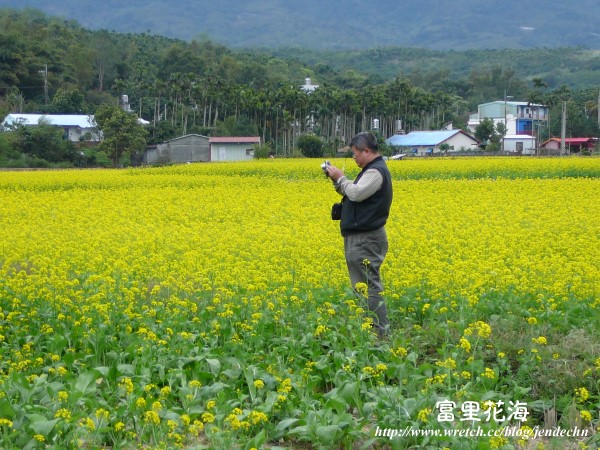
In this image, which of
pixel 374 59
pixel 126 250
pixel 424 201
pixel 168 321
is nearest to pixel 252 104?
pixel 424 201

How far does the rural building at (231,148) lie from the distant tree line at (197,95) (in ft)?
17.5

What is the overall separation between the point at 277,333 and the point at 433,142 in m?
55.5

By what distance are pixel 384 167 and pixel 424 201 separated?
10519 mm

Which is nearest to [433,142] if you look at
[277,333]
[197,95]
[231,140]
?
[231,140]

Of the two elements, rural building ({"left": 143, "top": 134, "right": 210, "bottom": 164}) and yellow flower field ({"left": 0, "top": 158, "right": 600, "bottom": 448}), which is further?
rural building ({"left": 143, "top": 134, "right": 210, "bottom": 164})

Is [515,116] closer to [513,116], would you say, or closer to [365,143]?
[513,116]

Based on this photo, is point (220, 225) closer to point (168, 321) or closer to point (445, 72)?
point (168, 321)

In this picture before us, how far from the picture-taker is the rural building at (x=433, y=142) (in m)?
61.0

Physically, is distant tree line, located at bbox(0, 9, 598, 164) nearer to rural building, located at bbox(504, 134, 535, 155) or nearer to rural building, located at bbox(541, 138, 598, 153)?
rural building, located at bbox(504, 134, 535, 155)

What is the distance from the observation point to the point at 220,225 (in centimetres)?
1411

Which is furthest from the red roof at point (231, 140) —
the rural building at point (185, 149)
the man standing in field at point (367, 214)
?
the man standing in field at point (367, 214)

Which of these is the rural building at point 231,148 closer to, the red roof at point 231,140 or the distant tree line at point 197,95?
the red roof at point 231,140

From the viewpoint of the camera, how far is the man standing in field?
700 cm

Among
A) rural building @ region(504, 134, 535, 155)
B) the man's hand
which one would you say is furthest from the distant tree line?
the man's hand
